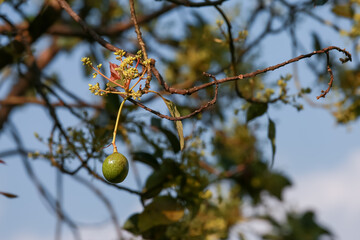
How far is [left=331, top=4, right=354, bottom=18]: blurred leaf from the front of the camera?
6.89ft

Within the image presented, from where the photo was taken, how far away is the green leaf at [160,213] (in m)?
1.49

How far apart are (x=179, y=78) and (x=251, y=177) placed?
0.83 meters

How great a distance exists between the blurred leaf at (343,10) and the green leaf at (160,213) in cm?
117

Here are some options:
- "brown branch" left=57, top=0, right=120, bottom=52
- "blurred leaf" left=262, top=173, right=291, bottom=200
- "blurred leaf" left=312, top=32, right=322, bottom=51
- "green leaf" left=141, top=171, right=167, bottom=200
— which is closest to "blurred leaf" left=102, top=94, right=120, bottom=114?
"green leaf" left=141, top=171, right=167, bottom=200

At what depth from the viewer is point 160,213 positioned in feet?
4.89

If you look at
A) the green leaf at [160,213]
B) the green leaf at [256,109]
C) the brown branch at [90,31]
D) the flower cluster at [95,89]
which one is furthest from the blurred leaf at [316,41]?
the flower cluster at [95,89]

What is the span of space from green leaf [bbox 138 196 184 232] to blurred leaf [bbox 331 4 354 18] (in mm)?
1168

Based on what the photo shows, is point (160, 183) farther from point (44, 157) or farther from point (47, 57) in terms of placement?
point (47, 57)

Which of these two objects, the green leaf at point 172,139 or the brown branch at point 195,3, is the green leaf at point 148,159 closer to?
the green leaf at point 172,139

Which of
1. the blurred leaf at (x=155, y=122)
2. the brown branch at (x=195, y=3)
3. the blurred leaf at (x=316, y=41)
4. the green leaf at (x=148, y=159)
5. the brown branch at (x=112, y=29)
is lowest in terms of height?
the green leaf at (x=148, y=159)

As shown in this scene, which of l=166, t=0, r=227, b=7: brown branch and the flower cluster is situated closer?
the flower cluster

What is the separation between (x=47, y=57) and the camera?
3477mm

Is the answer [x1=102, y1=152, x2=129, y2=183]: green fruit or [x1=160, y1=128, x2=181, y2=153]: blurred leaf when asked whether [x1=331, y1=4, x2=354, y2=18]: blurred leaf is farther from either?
[x1=102, y1=152, x2=129, y2=183]: green fruit

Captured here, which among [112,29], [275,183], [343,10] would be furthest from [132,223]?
[275,183]
